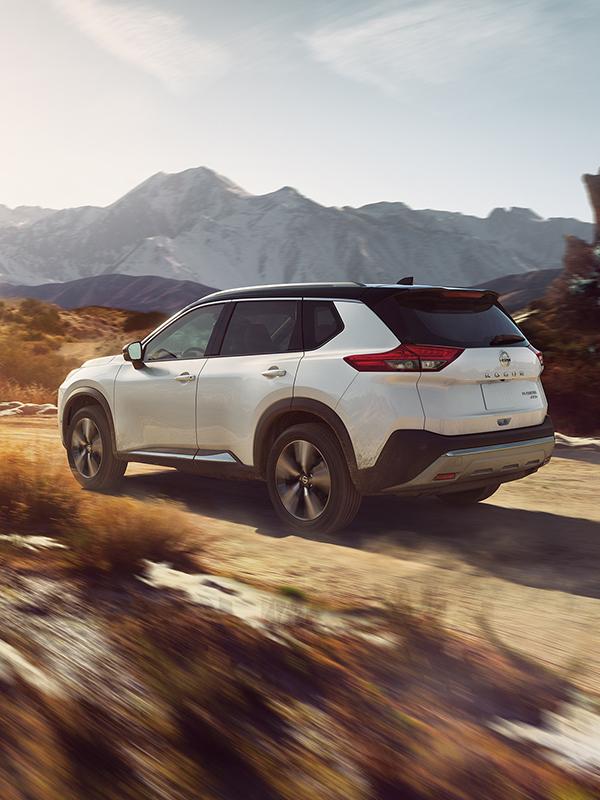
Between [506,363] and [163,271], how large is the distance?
192m

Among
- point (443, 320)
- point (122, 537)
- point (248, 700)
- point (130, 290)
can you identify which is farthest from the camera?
point (130, 290)

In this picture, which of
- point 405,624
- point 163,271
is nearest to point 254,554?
point 405,624

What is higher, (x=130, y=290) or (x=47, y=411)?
(x=130, y=290)

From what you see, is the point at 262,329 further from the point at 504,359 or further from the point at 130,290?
the point at 130,290

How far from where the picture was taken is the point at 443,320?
586 cm

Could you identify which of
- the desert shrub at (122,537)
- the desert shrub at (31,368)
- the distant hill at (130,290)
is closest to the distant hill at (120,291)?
the distant hill at (130,290)

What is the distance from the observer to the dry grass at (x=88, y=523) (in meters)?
4.30

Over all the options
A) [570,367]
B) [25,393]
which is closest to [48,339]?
[25,393]

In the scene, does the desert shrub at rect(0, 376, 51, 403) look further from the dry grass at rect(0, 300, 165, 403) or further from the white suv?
the white suv

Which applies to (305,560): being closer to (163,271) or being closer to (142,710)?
(142,710)

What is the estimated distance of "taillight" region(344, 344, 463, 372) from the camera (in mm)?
5570

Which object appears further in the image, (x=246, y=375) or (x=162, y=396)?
(x=162, y=396)

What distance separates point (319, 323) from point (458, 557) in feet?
5.89

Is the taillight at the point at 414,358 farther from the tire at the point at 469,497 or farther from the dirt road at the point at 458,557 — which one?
the tire at the point at 469,497
